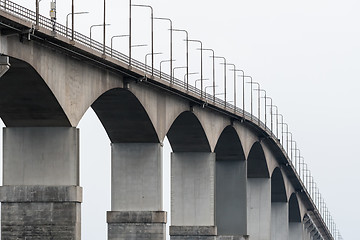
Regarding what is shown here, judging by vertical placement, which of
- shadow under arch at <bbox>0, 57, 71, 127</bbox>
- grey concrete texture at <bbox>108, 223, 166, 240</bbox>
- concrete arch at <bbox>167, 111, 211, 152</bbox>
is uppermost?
concrete arch at <bbox>167, 111, 211, 152</bbox>

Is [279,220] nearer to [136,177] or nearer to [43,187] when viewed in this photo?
[136,177]

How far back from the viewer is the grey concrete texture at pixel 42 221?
60.5 metres

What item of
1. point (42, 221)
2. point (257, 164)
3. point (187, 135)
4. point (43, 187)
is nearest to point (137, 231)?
point (187, 135)

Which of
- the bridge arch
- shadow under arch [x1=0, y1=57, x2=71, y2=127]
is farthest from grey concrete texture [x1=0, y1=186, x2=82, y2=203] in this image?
the bridge arch

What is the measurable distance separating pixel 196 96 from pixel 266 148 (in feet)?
125

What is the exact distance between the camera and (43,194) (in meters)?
61.2

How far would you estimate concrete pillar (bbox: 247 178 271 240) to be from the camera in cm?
12600

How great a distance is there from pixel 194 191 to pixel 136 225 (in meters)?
17.1

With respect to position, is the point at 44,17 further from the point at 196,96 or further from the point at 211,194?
the point at 211,194

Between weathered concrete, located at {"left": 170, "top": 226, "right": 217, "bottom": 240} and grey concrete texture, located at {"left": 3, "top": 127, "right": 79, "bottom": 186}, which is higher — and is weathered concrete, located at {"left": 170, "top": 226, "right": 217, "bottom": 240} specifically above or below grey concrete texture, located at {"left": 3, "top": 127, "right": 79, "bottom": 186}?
below

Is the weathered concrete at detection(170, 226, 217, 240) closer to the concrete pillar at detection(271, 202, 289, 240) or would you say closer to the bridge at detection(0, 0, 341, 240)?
the bridge at detection(0, 0, 341, 240)

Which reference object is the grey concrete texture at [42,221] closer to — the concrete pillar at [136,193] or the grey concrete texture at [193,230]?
the concrete pillar at [136,193]

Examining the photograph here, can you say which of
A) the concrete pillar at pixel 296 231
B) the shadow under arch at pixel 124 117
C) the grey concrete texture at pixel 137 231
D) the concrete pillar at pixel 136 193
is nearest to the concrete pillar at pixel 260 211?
the concrete pillar at pixel 296 231

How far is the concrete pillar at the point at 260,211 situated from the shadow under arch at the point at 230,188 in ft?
53.1
